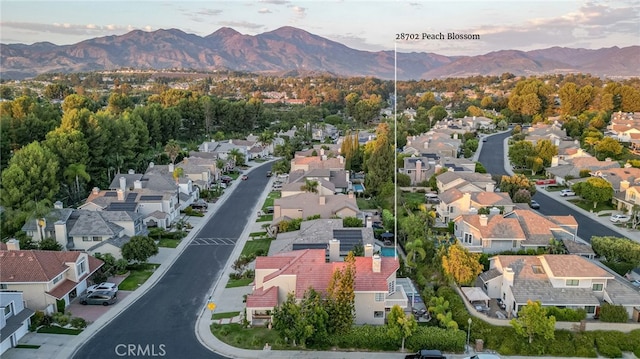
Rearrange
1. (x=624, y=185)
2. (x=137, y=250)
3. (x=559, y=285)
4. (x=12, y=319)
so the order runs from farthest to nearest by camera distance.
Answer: (x=624, y=185)
(x=137, y=250)
(x=559, y=285)
(x=12, y=319)

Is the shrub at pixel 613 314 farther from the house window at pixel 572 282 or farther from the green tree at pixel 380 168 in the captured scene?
the green tree at pixel 380 168

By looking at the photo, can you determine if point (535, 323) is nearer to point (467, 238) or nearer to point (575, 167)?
point (467, 238)

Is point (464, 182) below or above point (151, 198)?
above

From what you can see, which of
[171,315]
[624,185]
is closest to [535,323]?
[171,315]

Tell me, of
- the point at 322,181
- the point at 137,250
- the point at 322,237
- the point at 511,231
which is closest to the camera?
the point at 137,250

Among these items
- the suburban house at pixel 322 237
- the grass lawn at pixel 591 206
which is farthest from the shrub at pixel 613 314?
the grass lawn at pixel 591 206

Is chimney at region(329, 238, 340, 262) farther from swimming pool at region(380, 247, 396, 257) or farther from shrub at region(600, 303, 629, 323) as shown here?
shrub at region(600, 303, 629, 323)

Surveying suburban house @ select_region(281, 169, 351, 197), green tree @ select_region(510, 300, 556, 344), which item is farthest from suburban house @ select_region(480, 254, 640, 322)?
suburban house @ select_region(281, 169, 351, 197)
